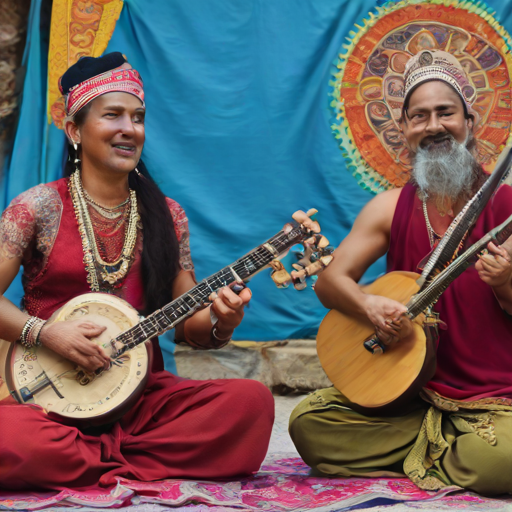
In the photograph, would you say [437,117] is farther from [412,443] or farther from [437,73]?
[412,443]

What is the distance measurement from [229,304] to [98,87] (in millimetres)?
1179

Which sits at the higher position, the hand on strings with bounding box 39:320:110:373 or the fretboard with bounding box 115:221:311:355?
the fretboard with bounding box 115:221:311:355

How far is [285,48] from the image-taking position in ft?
15.1

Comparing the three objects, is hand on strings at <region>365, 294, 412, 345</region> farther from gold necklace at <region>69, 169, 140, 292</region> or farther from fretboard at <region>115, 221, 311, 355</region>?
gold necklace at <region>69, 169, 140, 292</region>

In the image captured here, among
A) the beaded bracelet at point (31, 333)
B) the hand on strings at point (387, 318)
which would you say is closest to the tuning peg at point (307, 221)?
the hand on strings at point (387, 318)

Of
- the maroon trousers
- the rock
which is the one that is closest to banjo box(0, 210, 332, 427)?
the maroon trousers

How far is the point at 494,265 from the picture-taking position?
3.10 metres

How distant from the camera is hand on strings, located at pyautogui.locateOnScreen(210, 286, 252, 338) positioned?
10.1 ft

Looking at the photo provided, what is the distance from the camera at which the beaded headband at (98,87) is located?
3.48 metres

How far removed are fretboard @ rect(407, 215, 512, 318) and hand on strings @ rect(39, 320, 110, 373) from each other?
128 cm

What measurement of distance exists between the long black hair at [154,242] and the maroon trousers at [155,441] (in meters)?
0.44

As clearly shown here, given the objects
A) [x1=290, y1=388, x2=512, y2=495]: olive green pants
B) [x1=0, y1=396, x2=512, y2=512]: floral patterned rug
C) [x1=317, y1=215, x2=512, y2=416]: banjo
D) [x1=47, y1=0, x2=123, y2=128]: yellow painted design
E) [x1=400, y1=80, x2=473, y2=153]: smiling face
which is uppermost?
[x1=47, y1=0, x2=123, y2=128]: yellow painted design

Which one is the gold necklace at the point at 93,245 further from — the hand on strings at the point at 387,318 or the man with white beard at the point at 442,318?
the hand on strings at the point at 387,318

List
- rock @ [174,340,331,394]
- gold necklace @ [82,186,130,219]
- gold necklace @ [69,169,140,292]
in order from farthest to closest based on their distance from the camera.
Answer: rock @ [174,340,331,394], gold necklace @ [82,186,130,219], gold necklace @ [69,169,140,292]
